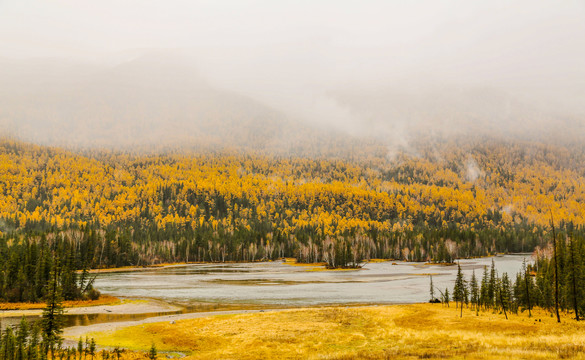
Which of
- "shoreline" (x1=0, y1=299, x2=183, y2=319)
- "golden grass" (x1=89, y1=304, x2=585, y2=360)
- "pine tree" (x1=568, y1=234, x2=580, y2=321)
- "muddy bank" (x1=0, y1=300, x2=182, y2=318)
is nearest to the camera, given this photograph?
"golden grass" (x1=89, y1=304, x2=585, y2=360)

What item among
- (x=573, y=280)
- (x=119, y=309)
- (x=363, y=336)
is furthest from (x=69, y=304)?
(x=573, y=280)

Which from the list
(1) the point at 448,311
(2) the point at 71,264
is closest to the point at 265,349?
(1) the point at 448,311

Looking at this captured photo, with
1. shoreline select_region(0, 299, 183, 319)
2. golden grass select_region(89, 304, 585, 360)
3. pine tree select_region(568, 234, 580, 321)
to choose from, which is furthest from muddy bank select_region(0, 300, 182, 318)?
pine tree select_region(568, 234, 580, 321)

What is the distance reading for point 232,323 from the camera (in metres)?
51.5

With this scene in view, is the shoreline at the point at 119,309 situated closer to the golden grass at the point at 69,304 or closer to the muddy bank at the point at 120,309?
the muddy bank at the point at 120,309

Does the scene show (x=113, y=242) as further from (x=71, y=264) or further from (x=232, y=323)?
(x=232, y=323)

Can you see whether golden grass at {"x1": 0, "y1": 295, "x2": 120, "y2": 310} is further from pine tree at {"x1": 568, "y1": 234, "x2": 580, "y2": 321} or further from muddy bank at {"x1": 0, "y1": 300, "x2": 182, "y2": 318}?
pine tree at {"x1": 568, "y1": 234, "x2": 580, "y2": 321}

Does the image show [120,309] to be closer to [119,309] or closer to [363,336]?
[119,309]

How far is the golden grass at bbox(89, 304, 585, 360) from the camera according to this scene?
33906 millimetres

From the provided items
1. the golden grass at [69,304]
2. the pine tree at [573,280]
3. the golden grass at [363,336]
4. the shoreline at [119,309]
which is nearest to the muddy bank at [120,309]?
the shoreline at [119,309]

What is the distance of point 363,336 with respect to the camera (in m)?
43.7

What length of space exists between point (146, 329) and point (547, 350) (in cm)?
4188

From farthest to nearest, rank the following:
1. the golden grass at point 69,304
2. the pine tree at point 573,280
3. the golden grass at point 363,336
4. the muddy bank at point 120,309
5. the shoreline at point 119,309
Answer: the golden grass at point 69,304, the muddy bank at point 120,309, the shoreline at point 119,309, the pine tree at point 573,280, the golden grass at point 363,336

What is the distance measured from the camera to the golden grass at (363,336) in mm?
33906
